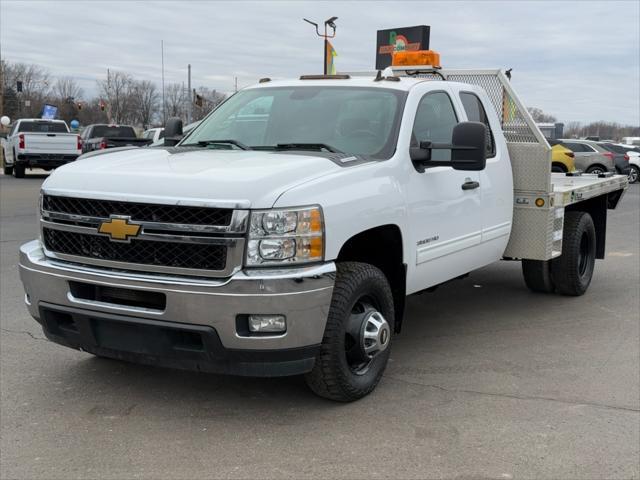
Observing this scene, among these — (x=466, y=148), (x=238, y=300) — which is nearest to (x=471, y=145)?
(x=466, y=148)

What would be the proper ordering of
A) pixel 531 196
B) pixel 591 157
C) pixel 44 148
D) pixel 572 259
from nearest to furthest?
pixel 531 196, pixel 572 259, pixel 44 148, pixel 591 157

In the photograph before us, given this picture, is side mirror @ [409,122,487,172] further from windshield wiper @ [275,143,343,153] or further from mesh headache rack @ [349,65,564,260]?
mesh headache rack @ [349,65,564,260]

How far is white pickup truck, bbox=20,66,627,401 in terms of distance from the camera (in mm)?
3680

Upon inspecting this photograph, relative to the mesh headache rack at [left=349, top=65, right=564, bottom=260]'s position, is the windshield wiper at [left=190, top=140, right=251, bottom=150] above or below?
above

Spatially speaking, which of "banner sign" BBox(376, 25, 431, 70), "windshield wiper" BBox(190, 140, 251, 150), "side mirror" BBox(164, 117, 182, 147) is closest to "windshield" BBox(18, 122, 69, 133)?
"banner sign" BBox(376, 25, 431, 70)

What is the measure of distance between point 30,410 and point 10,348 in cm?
133

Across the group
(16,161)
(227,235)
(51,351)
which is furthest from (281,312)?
(16,161)

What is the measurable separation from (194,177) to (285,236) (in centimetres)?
57

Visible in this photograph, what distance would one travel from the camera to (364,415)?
4176mm

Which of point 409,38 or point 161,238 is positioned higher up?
point 409,38

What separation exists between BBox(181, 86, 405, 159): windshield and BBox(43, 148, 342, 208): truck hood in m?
0.49

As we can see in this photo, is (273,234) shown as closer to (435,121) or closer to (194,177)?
(194,177)

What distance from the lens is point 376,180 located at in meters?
4.34

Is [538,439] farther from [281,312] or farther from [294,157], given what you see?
[294,157]
